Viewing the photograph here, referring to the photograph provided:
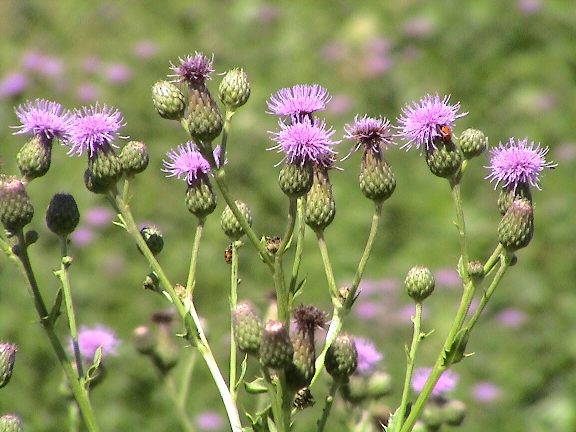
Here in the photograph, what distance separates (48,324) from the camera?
8.29 ft

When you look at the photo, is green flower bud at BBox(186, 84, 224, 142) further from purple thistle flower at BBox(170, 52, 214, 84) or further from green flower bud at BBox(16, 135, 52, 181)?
green flower bud at BBox(16, 135, 52, 181)

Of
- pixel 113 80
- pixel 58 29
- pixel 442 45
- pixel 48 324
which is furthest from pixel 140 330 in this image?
pixel 58 29

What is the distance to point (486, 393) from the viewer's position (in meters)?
5.31

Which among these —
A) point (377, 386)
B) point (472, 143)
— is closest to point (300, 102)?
point (472, 143)

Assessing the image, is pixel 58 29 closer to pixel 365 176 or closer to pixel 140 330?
pixel 140 330

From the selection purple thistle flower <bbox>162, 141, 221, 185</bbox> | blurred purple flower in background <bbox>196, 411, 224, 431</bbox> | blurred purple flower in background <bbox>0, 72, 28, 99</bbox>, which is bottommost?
purple thistle flower <bbox>162, 141, 221, 185</bbox>

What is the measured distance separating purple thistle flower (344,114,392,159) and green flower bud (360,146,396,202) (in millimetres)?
40

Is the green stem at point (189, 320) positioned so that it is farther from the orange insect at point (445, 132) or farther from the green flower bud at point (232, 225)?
the orange insect at point (445, 132)

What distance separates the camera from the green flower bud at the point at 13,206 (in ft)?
8.43

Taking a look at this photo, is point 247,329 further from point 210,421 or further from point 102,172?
point 210,421

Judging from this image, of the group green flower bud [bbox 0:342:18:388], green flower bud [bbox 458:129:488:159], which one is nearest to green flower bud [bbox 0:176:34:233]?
green flower bud [bbox 0:342:18:388]

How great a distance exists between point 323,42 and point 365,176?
7.01m

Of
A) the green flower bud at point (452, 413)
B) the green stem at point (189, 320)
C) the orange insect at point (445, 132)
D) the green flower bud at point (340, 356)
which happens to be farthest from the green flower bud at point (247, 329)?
Answer: the green flower bud at point (452, 413)

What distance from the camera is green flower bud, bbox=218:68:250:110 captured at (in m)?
2.59
